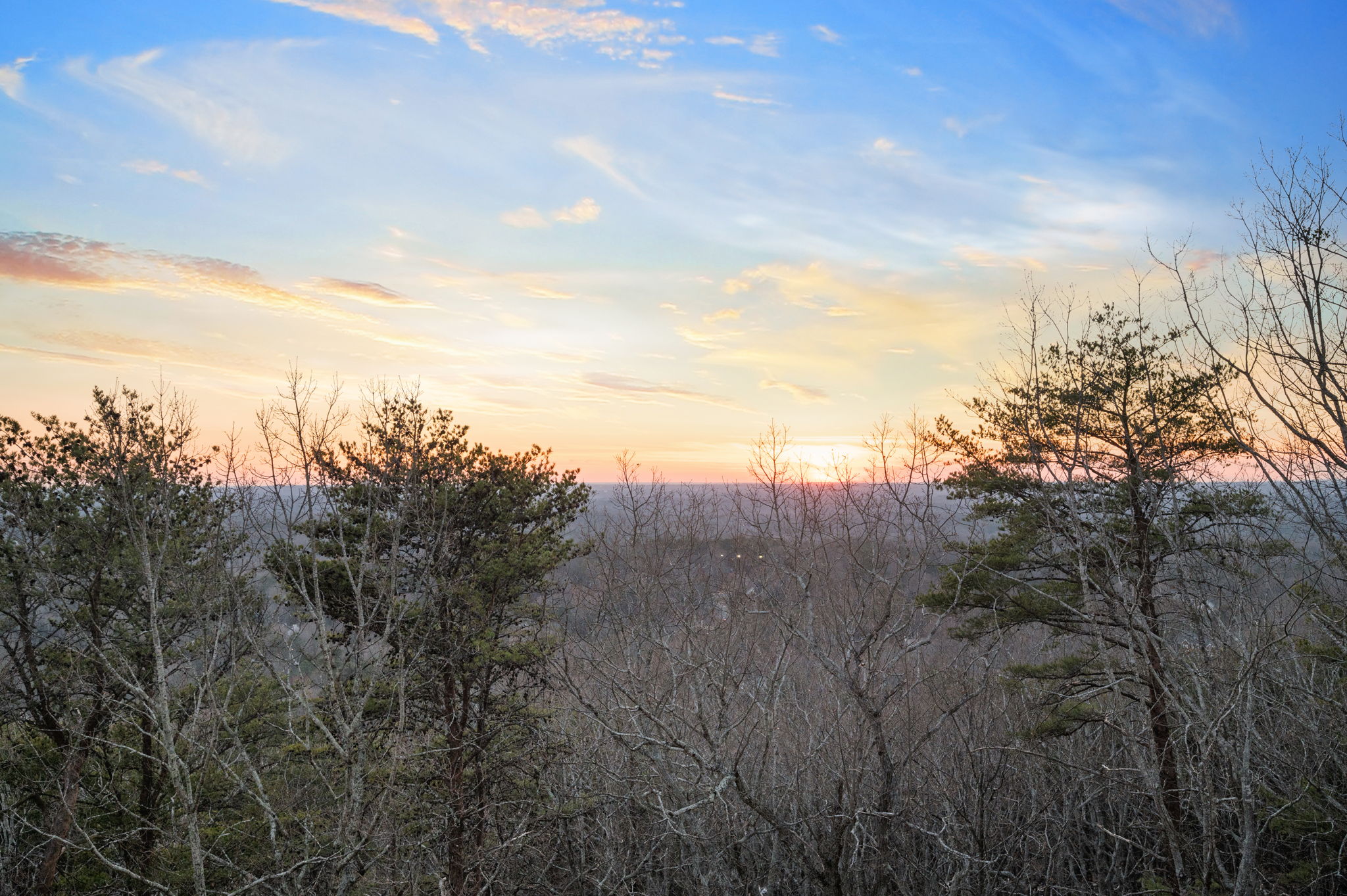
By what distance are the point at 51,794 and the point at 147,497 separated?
20.5 ft

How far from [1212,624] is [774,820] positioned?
18.2ft

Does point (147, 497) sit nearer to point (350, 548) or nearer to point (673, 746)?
point (350, 548)

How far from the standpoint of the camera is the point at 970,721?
13.2 m

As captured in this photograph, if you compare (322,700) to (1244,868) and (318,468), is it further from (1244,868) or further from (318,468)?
(1244,868)

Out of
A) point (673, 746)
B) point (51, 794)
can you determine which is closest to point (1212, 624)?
point (673, 746)

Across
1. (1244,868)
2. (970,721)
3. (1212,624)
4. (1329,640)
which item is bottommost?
(970,721)

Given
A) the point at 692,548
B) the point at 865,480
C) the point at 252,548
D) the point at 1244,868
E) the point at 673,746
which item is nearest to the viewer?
the point at 1244,868

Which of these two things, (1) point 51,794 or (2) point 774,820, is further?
(1) point 51,794

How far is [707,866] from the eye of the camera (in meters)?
13.4

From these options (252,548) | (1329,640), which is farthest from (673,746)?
(1329,640)

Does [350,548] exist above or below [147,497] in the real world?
below

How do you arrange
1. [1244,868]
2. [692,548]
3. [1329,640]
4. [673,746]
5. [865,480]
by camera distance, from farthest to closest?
[692,548] → [1329,640] → [865,480] → [673,746] → [1244,868]

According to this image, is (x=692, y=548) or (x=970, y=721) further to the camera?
(x=692, y=548)

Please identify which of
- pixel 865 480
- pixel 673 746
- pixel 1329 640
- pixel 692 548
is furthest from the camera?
pixel 692 548
